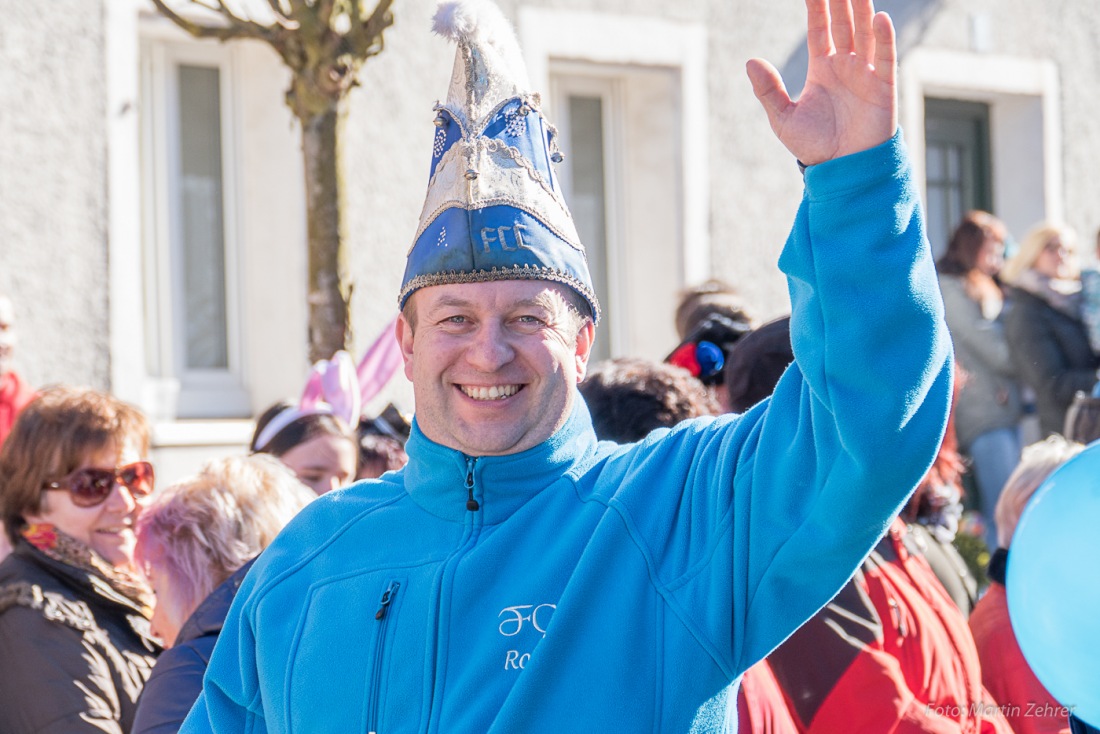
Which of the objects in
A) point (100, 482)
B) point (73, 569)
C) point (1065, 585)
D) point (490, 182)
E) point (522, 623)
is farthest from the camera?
point (100, 482)

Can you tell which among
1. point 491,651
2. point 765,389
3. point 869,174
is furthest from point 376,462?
point 869,174

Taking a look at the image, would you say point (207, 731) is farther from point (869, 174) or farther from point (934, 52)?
point (934, 52)

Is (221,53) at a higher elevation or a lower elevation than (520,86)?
higher

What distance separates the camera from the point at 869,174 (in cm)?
197

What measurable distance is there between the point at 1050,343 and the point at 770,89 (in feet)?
21.2

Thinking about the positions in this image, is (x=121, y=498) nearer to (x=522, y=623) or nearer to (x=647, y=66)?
(x=522, y=623)

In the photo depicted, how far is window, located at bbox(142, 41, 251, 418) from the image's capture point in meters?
8.14

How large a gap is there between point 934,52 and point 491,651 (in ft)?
29.6

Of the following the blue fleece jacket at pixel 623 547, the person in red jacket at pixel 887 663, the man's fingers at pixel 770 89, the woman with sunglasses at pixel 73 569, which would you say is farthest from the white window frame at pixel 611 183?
the man's fingers at pixel 770 89

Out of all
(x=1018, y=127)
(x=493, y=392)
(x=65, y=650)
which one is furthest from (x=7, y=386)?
(x=1018, y=127)

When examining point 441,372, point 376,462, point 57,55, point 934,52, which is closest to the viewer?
point 441,372

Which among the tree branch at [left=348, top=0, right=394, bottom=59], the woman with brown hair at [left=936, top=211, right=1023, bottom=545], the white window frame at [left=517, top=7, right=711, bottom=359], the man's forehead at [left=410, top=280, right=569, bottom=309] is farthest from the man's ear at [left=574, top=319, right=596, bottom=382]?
the white window frame at [left=517, top=7, right=711, bottom=359]

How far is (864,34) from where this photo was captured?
1.99m

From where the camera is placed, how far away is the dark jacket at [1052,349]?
26.3ft
